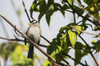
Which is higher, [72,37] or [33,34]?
[72,37]

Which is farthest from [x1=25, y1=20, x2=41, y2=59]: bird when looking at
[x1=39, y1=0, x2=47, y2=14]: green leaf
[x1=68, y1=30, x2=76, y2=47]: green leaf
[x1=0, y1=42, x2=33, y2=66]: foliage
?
[x1=68, y1=30, x2=76, y2=47]: green leaf

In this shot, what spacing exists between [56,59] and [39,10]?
2.13 ft

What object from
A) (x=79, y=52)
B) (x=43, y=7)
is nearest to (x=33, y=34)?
(x=79, y=52)

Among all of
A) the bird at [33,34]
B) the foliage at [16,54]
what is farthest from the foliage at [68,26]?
the bird at [33,34]

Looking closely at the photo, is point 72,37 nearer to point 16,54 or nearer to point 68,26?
point 68,26

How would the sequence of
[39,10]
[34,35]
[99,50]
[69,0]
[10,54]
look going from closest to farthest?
[69,0], [99,50], [39,10], [10,54], [34,35]

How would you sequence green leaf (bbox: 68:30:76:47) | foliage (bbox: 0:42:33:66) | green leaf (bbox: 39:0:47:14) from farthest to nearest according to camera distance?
foliage (bbox: 0:42:33:66), green leaf (bbox: 39:0:47:14), green leaf (bbox: 68:30:76:47)

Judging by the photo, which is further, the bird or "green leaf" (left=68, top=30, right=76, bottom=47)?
the bird

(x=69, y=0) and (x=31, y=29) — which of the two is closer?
(x=69, y=0)

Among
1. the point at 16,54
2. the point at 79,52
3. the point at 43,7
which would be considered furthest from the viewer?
the point at 16,54

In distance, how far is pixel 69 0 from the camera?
2.22m

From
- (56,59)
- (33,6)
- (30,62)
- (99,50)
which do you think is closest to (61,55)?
(56,59)

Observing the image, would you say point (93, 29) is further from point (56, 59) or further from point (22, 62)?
point (22, 62)

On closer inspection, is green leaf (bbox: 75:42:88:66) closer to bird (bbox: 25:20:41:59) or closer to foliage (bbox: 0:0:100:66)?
foliage (bbox: 0:0:100:66)
